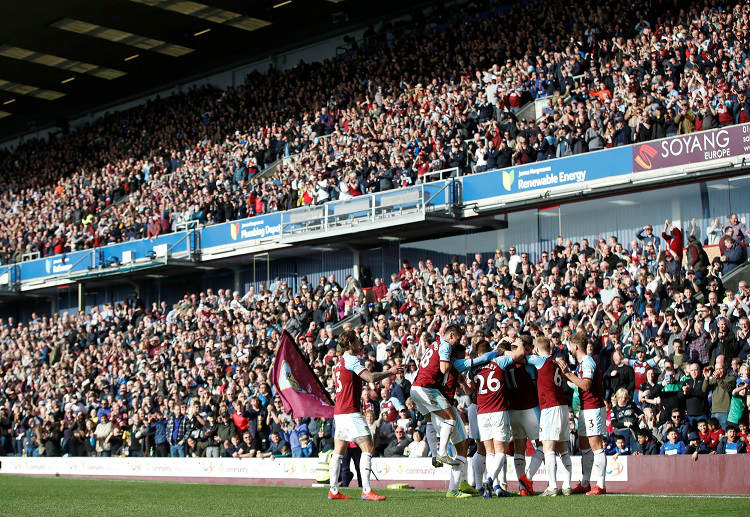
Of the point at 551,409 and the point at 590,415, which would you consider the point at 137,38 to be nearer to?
the point at 551,409

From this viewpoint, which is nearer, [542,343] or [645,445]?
[542,343]

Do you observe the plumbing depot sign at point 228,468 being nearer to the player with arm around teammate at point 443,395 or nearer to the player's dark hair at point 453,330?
the player with arm around teammate at point 443,395

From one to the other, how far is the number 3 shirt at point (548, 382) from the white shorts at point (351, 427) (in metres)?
2.35

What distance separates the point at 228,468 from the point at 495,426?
11725 mm

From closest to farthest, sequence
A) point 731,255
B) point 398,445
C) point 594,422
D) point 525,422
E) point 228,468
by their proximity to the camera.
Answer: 1. point 594,422
2. point 525,422
3. point 398,445
4. point 731,255
5. point 228,468

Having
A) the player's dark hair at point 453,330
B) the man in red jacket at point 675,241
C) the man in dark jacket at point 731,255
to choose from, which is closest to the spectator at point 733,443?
the player's dark hair at point 453,330

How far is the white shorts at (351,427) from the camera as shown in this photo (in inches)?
545

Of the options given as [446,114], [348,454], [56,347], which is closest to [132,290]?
[56,347]

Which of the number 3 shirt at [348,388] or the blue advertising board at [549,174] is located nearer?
the number 3 shirt at [348,388]

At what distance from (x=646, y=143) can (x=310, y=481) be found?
11084mm

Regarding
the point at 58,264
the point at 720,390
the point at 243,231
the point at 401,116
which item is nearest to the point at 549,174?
the point at 401,116

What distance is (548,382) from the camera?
13.5 meters

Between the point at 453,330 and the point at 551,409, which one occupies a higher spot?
the point at 453,330

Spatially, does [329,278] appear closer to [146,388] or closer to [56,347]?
[146,388]
